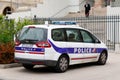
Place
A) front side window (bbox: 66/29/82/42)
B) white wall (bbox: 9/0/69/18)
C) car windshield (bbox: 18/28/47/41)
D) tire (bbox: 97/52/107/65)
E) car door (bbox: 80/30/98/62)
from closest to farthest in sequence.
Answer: car windshield (bbox: 18/28/47/41) < front side window (bbox: 66/29/82/42) < car door (bbox: 80/30/98/62) < tire (bbox: 97/52/107/65) < white wall (bbox: 9/0/69/18)

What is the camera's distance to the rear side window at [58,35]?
13723mm

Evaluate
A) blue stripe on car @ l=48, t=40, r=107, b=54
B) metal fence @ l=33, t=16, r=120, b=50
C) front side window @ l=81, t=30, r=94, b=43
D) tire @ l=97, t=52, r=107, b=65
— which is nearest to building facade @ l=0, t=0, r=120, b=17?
metal fence @ l=33, t=16, r=120, b=50

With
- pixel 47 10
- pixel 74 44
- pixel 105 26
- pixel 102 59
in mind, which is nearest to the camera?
pixel 74 44

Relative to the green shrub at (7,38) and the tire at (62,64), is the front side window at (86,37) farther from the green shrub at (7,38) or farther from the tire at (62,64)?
the green shrub at (7,38)

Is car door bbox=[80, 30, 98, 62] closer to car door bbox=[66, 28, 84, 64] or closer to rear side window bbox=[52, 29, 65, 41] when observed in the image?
car door bbox=[66, 28, 84, 64]

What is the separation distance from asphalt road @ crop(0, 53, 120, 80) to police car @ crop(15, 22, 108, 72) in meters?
0.34

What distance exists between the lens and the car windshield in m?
13.5

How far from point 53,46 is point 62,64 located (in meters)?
0.83

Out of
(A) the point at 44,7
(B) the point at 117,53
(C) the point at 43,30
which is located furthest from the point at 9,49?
(A) the point at 44,7

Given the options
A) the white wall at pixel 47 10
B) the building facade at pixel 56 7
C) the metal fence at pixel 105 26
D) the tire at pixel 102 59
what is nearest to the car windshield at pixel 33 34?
the tire at pixel 102 59

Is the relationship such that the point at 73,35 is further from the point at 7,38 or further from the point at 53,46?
the point at 7,38

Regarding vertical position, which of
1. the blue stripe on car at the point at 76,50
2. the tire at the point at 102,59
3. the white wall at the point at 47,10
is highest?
the white wall at the point at 47,10

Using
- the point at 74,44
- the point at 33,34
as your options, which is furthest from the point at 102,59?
the point at 33,34

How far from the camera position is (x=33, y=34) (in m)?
13.8
